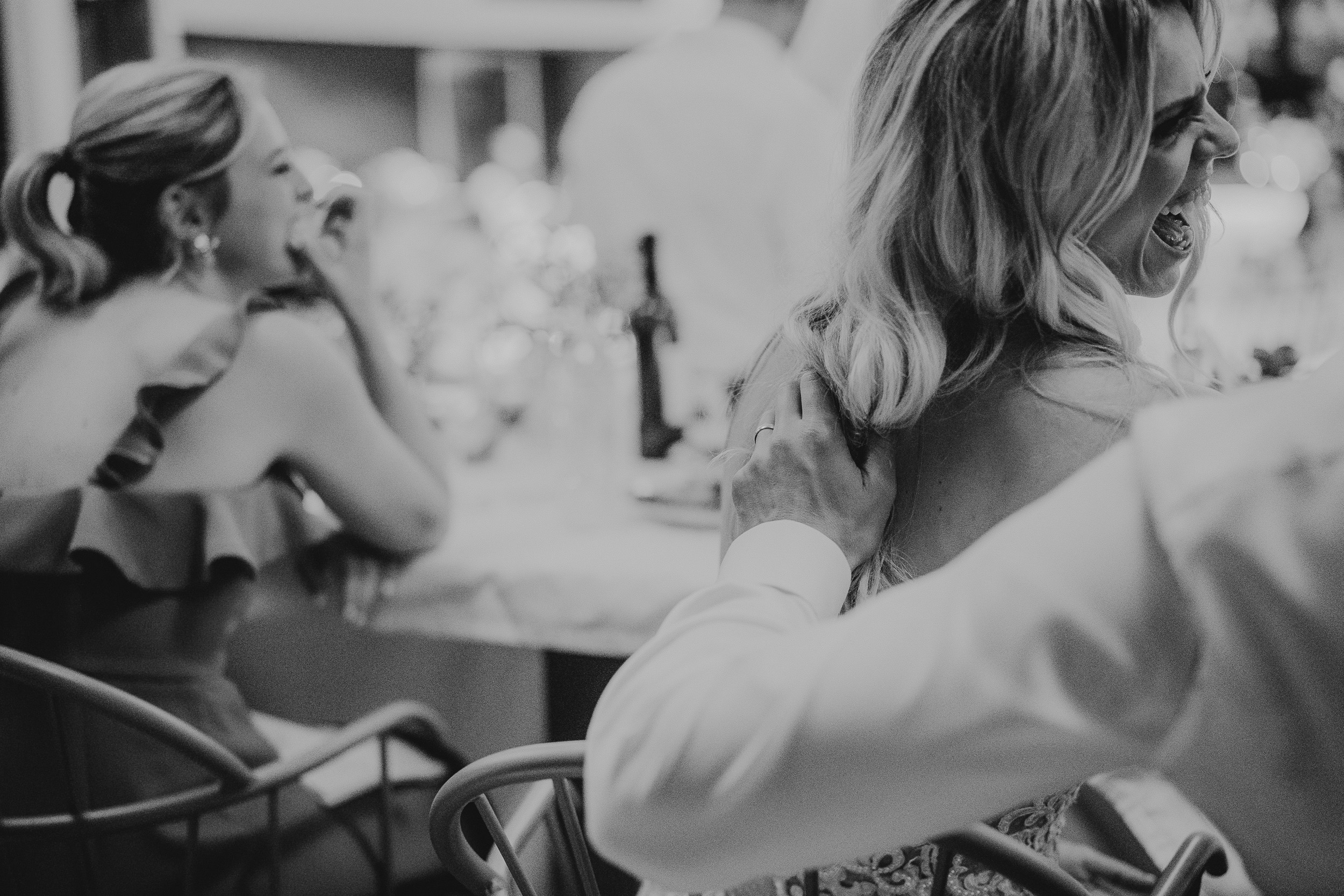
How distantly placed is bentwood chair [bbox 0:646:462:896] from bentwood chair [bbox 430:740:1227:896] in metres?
0.38

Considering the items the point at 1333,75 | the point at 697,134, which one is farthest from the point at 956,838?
the point at 1333,75

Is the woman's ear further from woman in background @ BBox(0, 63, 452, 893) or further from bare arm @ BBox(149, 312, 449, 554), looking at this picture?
bare arm @ BBox(149, 312, 449, 554)

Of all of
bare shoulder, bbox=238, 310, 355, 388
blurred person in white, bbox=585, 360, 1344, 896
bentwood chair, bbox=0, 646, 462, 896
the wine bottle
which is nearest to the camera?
blurred person in white, bbox=585, 360, 1344, 896

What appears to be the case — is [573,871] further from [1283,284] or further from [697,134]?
[1283,284]

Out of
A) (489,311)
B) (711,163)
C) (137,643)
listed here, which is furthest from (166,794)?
(711,163)

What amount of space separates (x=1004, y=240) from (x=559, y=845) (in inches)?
21.5

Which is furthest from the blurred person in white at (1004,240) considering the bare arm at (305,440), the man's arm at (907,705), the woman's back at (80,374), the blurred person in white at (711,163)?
the blurred person in white at (711,163)

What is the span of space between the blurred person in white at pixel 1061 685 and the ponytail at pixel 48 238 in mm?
1162

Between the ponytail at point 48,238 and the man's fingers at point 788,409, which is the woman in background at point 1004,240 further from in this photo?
the ponytail at point 48,238

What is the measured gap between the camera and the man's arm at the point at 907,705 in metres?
0.37

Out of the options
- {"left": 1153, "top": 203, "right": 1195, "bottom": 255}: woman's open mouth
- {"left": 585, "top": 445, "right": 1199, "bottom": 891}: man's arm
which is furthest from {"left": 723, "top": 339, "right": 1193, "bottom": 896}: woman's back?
{"left": 585, "top": 445, "right": 1199, "bottom": 891}: man's arm

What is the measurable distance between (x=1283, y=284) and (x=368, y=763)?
2637 millimetres

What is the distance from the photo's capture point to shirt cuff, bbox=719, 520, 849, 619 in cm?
55

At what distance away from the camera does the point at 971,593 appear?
1.27ft
